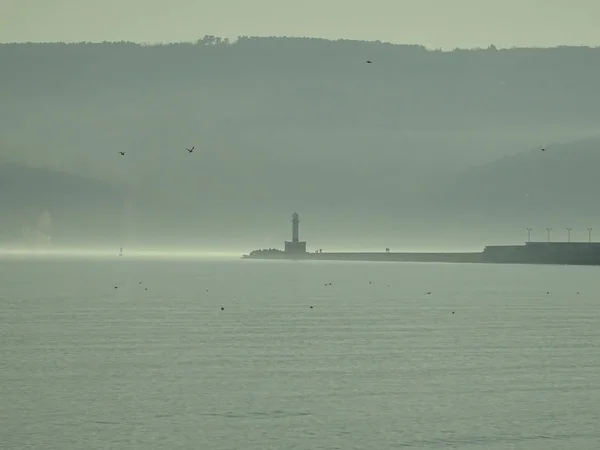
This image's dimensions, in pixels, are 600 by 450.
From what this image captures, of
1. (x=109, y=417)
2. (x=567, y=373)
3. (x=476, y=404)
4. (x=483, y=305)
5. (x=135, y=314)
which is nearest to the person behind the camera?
(x=109, y=417)

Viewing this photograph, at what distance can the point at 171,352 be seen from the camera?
53812 mm

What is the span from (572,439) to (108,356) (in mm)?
26699

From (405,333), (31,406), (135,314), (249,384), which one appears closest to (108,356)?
(249,384)

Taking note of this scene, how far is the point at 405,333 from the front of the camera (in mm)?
66125

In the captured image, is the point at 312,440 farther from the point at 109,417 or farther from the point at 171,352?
the point at 171,352

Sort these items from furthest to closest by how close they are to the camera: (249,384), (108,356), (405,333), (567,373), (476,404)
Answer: (405,333) → (108,356) → (567,373) → (249,384) → (476,404)

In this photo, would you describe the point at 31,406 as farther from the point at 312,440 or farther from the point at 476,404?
the point at 476,404

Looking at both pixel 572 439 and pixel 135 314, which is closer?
pixel 572 439

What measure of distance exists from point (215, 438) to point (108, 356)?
2192 centimetres

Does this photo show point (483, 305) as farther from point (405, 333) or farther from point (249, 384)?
point (249, 384)

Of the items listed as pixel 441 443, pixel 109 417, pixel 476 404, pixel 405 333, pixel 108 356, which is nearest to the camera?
pixel 441 443

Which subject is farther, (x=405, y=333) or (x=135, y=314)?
(x=135, y=314)

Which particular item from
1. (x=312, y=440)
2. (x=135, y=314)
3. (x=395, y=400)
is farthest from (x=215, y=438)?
(x=135, y=314)

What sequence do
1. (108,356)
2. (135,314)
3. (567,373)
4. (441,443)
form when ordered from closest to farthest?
(441,443) < (567,373) < (108,356) < (135,314)
